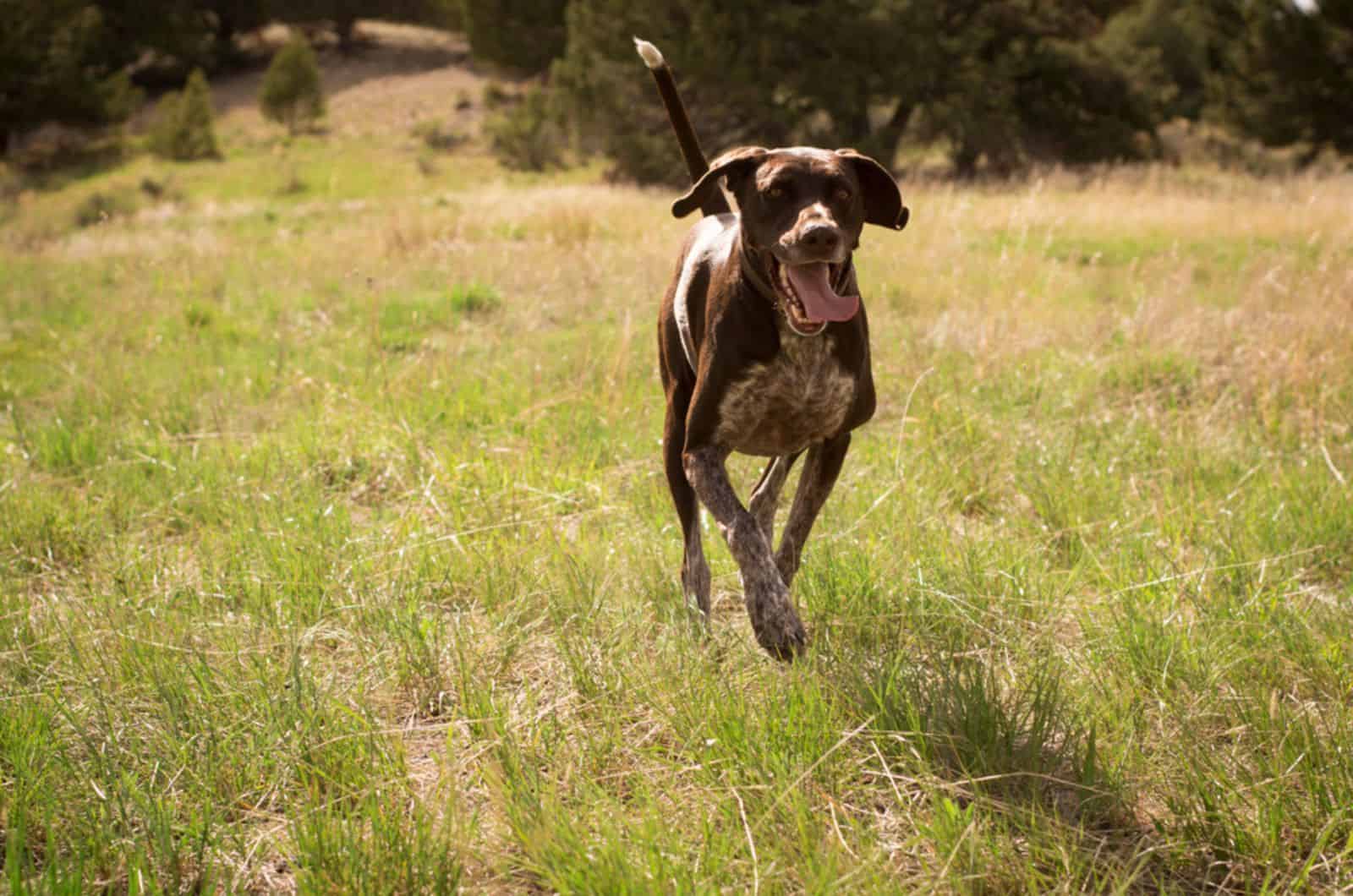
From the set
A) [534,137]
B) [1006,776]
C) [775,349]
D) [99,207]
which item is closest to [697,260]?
[775,349]

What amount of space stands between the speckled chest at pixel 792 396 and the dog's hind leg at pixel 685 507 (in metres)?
0.30

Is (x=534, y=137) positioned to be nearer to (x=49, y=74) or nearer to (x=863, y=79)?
(x=863, y=79)

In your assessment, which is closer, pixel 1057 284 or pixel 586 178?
pixel 1057 284

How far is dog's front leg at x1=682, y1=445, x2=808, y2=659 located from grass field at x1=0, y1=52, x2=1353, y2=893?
8 centimetres

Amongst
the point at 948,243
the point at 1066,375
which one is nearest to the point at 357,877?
the point at 1066,375

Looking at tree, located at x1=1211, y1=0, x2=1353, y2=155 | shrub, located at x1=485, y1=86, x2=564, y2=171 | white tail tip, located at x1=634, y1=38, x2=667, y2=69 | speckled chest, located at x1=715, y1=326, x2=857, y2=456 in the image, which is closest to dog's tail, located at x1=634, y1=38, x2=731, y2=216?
white tail tip, located at x1=634, y1=38, x2=667, y2=69

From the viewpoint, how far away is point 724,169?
9.46 ft

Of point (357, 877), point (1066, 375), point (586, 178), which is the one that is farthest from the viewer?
point (586, 178)

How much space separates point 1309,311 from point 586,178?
19806mm

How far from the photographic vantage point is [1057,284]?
26.0 feet

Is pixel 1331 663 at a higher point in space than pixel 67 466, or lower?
higher

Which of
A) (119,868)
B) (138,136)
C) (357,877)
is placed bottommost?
(138,136)

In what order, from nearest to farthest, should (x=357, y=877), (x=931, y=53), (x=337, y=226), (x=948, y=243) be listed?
1. (x=357, y=877)
2. (x=948, y=243)
3. (x=337, y=226)
4. (x=931, y=53)

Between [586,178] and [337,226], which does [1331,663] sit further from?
[586,178]
